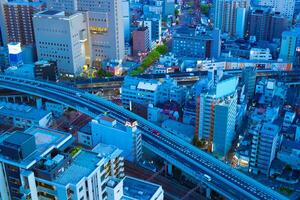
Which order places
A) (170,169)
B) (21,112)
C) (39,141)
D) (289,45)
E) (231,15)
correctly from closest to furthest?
1. (39,141)
2. (170,169)
3. (21,112)
4. (289,45)
5. (231,15)

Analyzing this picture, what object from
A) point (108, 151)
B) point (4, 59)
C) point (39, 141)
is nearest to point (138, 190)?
point (108, 151)

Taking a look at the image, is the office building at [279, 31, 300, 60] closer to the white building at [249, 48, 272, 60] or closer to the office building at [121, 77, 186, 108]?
the white building at [249, 48, 272, 60]

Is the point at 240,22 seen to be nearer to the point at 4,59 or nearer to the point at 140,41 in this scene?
the point at 140,41

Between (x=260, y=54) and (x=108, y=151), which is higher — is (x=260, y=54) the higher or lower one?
the lower one

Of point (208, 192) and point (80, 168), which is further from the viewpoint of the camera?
point (208, 192)

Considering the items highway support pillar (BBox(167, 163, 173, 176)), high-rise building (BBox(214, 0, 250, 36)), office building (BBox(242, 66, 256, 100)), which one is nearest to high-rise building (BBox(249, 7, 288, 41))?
high-rise building (BBox(214, 0, 250, 36))

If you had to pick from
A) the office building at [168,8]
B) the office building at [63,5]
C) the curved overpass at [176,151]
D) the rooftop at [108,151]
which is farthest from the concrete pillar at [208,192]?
the office building at [168,8]

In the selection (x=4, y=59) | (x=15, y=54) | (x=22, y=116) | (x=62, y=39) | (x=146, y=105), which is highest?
(x=62, y=39)
